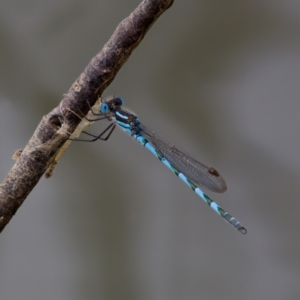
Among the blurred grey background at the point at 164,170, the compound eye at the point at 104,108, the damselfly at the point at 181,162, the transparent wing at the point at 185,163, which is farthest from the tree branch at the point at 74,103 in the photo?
the blurred grey background at the point at 164,170

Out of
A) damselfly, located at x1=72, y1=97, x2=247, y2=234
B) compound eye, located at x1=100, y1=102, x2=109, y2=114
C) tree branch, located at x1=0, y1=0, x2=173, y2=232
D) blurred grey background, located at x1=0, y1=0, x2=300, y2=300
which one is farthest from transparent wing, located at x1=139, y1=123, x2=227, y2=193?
blurred grey background, located at x1=0, y1=0, x2=300, y2=300

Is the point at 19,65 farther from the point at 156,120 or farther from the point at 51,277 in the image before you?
the point at 51,277

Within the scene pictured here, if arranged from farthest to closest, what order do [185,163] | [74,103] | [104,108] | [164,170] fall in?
[164,170] < [185,163] < [104,108] < [74,103]

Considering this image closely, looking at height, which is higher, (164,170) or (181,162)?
Answer: (164,170)

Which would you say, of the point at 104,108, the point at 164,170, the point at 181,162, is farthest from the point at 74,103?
the point at 164,170

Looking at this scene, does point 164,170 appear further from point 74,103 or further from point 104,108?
point 74,103

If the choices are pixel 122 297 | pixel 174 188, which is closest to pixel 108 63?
pixel 174 188

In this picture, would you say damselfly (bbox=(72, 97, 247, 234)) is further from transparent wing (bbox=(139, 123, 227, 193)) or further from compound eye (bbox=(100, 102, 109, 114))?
compound eye (bbox=(100, 102, 109, 114))
